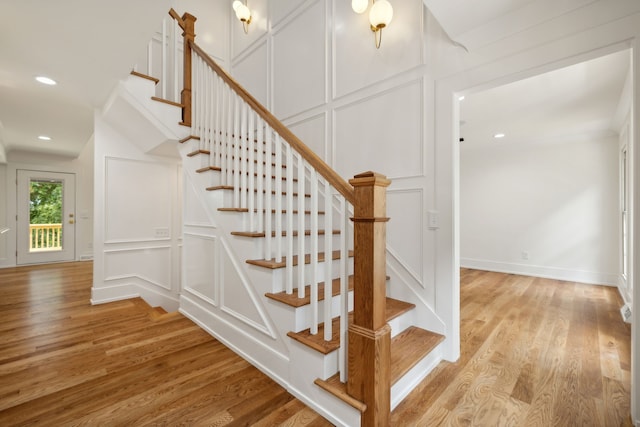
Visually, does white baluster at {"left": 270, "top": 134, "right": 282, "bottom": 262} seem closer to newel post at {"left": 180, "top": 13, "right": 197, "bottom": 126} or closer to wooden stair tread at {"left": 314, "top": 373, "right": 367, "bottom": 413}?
wooden stair tread at {"left": 314, "top": 373, "right": 367, "bottom": 413}

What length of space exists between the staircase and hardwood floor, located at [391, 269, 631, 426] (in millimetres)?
200

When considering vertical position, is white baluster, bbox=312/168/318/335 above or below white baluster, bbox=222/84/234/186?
below

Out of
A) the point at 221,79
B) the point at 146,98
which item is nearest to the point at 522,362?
the point at 221,79

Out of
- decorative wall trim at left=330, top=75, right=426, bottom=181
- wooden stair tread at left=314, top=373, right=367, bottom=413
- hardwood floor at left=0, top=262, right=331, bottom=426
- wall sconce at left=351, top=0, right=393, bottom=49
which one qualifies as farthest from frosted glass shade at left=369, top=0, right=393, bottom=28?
hardwood floor at left=0, top=262, right=331, bottom=426

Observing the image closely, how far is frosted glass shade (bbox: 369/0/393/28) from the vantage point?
2176 mm

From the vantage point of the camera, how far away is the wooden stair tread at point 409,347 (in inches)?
64.0

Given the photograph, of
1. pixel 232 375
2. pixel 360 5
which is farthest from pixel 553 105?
pixel 232 375

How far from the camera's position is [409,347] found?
1.86 metres

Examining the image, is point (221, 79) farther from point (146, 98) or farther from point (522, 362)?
point (522, 362)

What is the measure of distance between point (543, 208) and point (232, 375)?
5266 mm

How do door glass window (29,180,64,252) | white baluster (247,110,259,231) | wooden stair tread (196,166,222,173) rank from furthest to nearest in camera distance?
door glass window (29,180,64,252)
wooden stair tread (196,166,222,173)
white baluster (247,110,259,231)

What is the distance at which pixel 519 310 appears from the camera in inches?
121

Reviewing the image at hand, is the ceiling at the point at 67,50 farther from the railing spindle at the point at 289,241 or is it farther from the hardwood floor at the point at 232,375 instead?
the hardwood floor at the point at 232,375

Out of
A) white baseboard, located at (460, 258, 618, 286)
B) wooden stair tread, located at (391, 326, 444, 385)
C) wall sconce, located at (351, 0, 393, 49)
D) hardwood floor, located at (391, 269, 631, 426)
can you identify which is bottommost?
hardwood floor, located at (391, 269, 631, 426)
